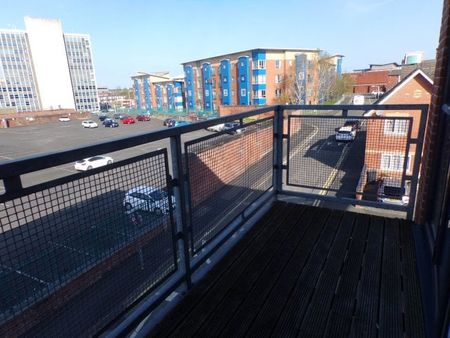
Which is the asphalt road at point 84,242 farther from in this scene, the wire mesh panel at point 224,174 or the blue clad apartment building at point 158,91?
the blue clad apartment building at point 158,91

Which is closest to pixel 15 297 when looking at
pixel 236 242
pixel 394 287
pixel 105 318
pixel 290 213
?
pixel 105 318

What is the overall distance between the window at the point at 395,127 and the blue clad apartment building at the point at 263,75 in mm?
36596

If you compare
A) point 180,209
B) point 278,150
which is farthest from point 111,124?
point 180,209

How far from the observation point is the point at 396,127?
3004 mm

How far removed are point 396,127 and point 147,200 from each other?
2743 millimetres

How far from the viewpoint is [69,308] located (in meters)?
1.44

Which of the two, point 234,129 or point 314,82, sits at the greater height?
point 314,82

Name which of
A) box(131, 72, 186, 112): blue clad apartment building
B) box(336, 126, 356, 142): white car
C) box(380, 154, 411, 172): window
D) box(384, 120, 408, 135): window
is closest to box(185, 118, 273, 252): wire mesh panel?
box(336, 126, 356, 142): white car

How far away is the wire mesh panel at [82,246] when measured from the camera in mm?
1167

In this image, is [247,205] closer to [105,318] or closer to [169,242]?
[169,242]

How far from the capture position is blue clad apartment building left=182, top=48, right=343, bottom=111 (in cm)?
3851

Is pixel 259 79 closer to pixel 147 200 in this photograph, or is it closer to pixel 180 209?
pixel 180 209

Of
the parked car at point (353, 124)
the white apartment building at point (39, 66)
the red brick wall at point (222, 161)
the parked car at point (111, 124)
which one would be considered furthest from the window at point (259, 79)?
the white apartment building at point (39, 66)

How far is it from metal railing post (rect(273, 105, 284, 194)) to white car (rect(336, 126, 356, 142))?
684mm
